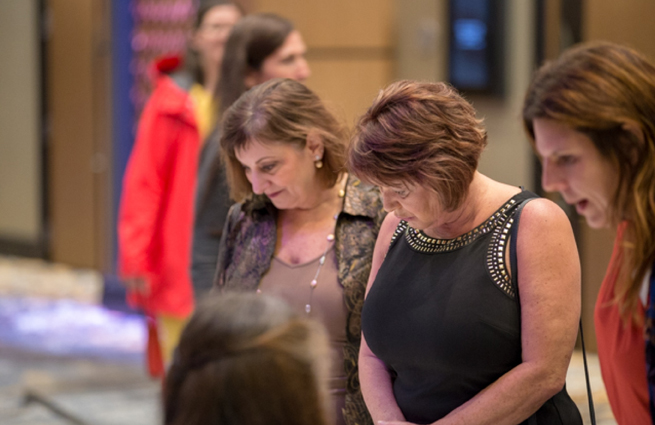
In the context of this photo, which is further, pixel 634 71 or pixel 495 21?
pixel 495 21

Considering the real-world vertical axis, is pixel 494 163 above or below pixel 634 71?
below

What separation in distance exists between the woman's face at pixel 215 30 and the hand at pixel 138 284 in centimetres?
97

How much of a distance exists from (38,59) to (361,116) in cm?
712

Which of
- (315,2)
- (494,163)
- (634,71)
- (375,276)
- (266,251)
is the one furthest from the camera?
(315,2)

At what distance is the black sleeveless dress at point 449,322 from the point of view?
1.69 meters

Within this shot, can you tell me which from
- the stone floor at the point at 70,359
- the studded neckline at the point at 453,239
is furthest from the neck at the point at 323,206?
the stone floor at the point at 70,359

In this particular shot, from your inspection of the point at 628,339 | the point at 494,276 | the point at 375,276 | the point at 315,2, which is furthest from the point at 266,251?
the point at 315,2

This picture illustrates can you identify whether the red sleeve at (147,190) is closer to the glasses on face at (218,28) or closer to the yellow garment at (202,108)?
the yellow garment at (202,108)

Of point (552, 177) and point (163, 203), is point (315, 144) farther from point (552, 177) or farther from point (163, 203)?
point (163, 203)

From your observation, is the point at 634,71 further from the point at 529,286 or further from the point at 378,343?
the point at 378,343

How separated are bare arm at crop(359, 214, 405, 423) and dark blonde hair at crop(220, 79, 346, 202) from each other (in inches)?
12.6

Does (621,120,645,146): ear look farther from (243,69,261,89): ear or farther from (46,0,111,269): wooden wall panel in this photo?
(46,0,111,269): wooden wall panel

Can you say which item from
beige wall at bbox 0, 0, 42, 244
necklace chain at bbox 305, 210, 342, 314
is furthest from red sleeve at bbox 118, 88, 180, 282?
beige wall at bbox 0, 0, 42, 244

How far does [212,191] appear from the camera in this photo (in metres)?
3.00
